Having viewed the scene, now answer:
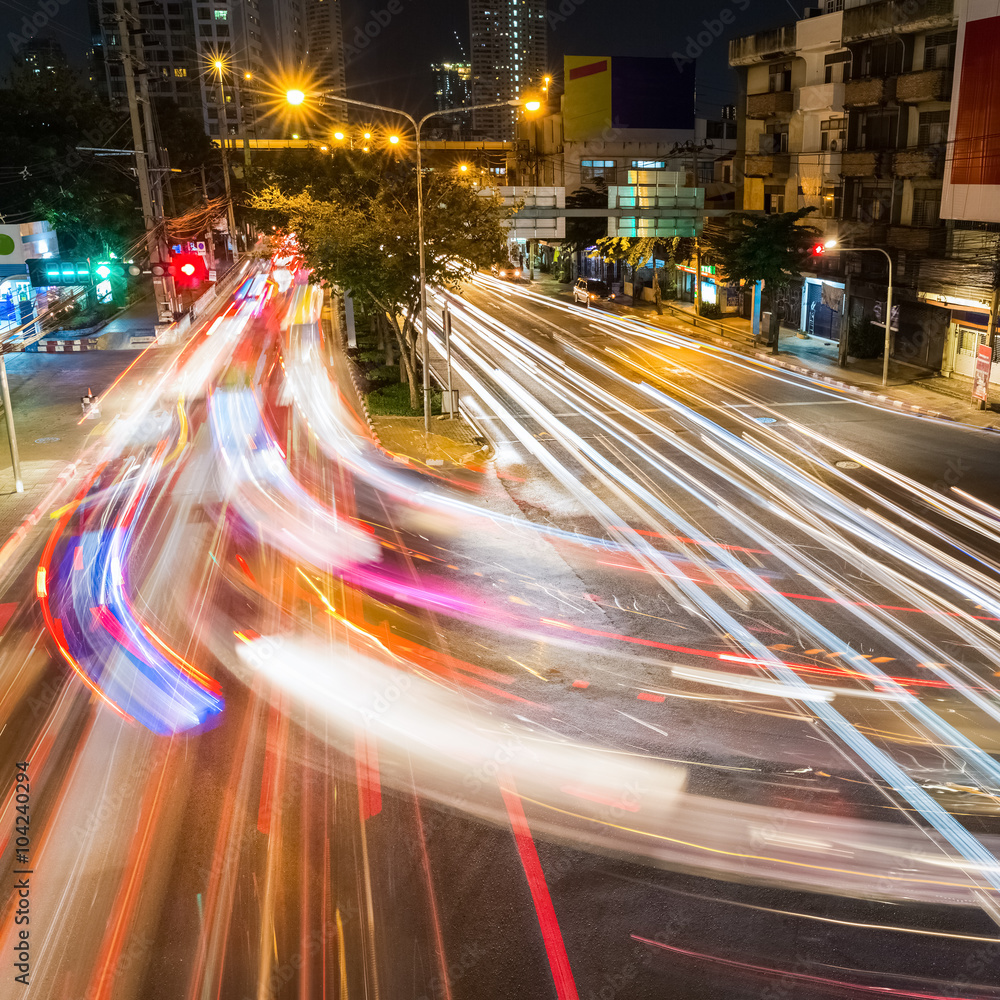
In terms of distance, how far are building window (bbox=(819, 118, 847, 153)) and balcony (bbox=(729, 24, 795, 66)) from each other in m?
4.25

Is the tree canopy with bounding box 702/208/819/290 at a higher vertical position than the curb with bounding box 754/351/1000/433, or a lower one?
higher

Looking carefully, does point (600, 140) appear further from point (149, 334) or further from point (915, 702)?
point (915, 702)

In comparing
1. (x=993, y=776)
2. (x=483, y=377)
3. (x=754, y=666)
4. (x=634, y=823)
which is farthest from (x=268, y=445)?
(x=993, y=776)

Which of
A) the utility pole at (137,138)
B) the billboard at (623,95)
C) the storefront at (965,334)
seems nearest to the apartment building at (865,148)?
the storefront at (965,334)

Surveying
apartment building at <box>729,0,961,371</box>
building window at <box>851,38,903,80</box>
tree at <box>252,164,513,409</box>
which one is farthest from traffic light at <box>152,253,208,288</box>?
building window at <box>851,38,903,80</box>

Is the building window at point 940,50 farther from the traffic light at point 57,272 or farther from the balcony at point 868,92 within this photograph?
the traffic light at point 57,272

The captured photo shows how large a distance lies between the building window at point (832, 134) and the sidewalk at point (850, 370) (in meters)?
8.49

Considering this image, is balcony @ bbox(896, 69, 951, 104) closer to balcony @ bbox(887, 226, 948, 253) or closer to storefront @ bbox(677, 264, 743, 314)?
balcony @ bbox(887, 226, 948, 253)

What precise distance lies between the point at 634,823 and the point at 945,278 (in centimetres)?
2737

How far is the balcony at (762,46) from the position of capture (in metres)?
42.6

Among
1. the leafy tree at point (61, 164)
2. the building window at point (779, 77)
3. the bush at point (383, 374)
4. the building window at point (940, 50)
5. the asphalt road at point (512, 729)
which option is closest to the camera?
the asphalt road at point (512, 729)

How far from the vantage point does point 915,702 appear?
11875mm

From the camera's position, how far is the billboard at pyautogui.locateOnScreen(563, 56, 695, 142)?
2739 inches

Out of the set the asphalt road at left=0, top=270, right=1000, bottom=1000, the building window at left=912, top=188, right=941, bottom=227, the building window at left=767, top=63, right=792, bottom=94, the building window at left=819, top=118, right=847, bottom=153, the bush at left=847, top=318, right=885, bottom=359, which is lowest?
the asphalt road at left=0, top=270, right=1000, bottom=1000
